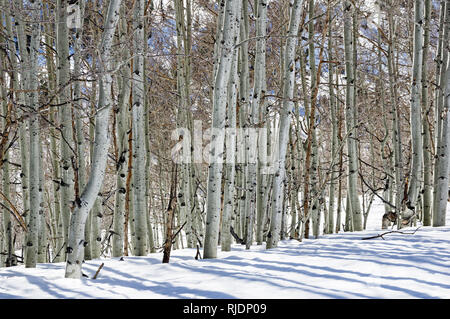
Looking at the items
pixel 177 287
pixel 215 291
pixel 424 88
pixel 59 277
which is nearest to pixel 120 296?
pixel 177 287

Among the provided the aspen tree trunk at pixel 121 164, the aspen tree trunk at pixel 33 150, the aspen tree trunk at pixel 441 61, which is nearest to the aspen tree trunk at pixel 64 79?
the aspen tree trunk at pixel 33 150

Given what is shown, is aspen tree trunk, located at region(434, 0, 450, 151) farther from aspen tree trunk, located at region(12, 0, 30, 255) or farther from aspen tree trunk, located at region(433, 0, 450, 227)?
aspen tree trunk, located at region(12, 0, 30, 255)

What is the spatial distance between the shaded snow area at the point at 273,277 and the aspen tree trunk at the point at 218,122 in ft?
1.23

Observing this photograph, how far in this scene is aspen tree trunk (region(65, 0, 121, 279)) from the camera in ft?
10.6

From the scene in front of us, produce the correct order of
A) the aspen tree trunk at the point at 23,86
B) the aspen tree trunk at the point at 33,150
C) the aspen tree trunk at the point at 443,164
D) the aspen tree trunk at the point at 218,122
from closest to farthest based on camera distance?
the aspen tree trunk at the point at 218,122
the aspen tree trunk at the point at 33,150
the aspen tree trunk at the point at 23,86
the aspen tree trunk at the point at 443,164

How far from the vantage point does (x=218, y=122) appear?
13.8 ft

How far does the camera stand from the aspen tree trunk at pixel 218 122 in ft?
13.6

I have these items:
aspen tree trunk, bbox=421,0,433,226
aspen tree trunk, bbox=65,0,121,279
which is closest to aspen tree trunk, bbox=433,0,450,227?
aspen tree trunk, bbox=421,0,433,226

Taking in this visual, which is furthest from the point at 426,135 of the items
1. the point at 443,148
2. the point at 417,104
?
the point at 417,104

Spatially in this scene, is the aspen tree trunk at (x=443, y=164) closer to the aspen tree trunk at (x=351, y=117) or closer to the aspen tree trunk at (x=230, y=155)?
the aspen tree trunk at (x=351, y=117)

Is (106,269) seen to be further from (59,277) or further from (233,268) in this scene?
(233,268)

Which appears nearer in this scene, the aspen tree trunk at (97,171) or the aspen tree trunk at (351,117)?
the aspen tree trunk at (97,171)

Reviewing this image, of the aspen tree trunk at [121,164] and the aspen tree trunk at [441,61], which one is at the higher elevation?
the aspen tree trunk at [441,61]
